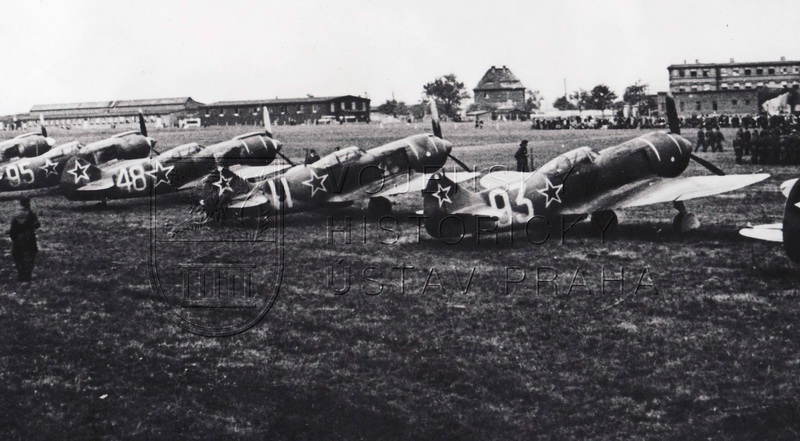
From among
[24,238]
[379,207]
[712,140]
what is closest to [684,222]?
[379,207]

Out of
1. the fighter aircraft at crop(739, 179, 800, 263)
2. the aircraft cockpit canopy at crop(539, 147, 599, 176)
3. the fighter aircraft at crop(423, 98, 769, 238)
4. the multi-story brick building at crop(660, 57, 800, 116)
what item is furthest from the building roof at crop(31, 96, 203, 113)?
the fighter aircraft at crop(739, 179, 800, 263)

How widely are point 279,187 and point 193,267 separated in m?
3.66

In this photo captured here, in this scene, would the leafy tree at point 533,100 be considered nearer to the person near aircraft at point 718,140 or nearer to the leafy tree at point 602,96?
the leafy tree at point 602,96

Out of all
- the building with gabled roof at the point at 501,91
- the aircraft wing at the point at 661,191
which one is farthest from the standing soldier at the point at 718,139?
the building with gabled roof at the point at 501,91

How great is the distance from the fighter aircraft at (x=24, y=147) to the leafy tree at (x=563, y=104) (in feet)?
Result: 303

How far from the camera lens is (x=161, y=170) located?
16.8m

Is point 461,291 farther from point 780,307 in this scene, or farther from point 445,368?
point 780,307

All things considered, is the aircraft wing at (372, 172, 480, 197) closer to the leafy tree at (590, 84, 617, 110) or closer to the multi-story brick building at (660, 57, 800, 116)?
the multi-story brick building at (660, 57, 800, 116)

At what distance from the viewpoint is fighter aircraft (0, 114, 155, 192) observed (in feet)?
59.1

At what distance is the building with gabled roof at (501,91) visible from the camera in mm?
66250

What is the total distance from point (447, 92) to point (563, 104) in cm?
5263

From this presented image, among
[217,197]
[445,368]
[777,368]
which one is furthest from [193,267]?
[777,368]

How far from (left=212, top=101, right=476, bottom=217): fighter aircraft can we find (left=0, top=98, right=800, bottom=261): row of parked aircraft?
0.07 ft

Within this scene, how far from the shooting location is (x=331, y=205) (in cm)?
1393
